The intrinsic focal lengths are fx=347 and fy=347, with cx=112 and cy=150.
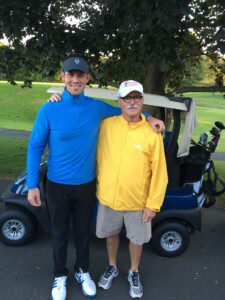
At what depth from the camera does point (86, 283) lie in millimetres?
3076

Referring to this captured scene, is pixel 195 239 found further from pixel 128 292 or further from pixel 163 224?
pixel 128 292

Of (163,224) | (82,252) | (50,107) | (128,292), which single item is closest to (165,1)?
(50,107)

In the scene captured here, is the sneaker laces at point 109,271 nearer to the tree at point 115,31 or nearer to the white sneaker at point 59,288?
the white sneaker at point 59,288

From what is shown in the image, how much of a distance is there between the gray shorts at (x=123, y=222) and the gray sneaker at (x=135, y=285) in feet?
1.13

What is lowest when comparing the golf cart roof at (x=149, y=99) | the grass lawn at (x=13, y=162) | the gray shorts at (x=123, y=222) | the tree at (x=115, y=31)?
the grass lawn at (x=13, y=162)

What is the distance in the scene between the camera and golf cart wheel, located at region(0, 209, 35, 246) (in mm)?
3713

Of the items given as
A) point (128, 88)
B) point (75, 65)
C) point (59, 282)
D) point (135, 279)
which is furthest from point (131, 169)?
point (59, 282)

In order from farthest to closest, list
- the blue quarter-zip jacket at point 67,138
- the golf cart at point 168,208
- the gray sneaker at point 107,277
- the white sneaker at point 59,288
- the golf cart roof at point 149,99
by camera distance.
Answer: the golf cart at point 168,208 → the golf cart roof at point 149,99 → the gray sneaker at point 107,277 → the white sneaker at point 59,288 → the blue quarter-zip jacket at point 67,138

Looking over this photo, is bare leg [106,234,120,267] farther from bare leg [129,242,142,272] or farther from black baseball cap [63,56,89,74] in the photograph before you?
black baseball cap [63,56,89,74]

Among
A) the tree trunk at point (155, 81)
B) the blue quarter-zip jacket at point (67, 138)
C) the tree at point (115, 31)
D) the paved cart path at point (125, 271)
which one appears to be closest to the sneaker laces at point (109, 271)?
the paved cart path at point (125, 271)

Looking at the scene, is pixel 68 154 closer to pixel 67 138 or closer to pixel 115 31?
pixel 67 138

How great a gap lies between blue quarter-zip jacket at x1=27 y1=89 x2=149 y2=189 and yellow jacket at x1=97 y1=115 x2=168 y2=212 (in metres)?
0.11

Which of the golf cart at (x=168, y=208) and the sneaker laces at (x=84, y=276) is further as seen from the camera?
the golf cart at (x=168, y=208)

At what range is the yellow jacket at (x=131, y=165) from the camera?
281cm
